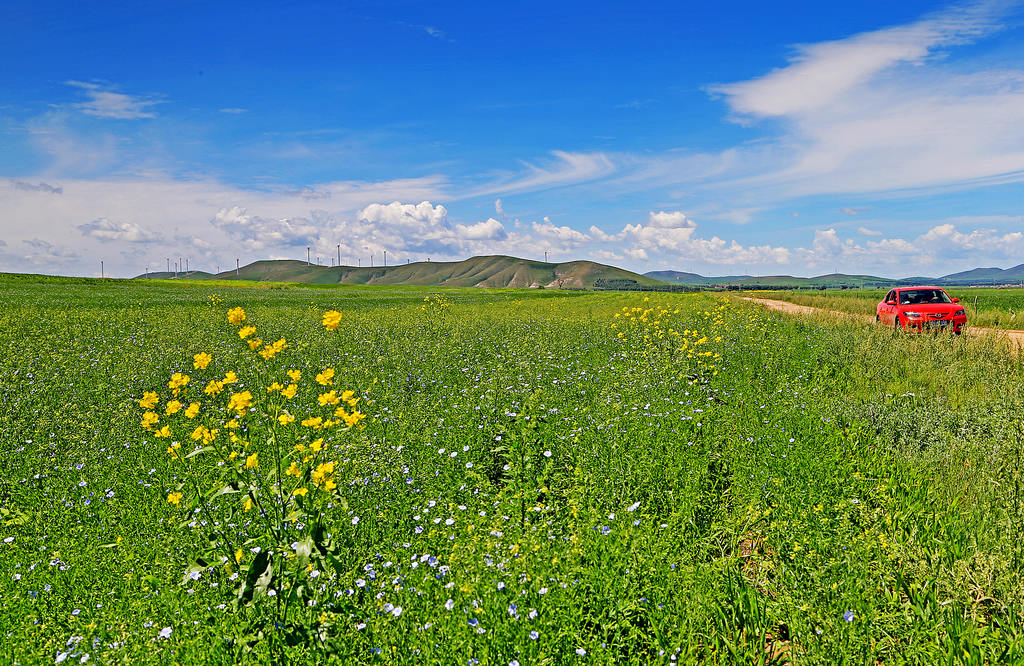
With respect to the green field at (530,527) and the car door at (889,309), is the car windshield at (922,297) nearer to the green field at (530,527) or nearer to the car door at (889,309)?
the car door at (889,309)

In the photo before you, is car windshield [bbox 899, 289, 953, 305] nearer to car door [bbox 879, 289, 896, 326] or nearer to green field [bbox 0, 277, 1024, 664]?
car door [bbox 879, 289, 896, 326]

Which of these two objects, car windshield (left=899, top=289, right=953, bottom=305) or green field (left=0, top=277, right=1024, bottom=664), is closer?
green field (left=0, top=277, right=1024, bottom=664)

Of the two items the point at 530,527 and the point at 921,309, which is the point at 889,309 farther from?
the point at 530,527

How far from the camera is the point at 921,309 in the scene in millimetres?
18297

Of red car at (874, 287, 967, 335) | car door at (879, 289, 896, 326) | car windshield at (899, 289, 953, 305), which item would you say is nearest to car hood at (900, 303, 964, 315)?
red car at (874, 287, 967, 335)

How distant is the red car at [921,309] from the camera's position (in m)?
17.8

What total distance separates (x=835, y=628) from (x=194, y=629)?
3.91m

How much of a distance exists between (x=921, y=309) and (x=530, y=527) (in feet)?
63.6

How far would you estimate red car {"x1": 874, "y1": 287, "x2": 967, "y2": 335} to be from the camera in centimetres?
1777

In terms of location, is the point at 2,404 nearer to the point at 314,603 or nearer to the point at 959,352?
the point at 314,603

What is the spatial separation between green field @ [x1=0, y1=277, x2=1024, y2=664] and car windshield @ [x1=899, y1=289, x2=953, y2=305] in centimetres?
1173

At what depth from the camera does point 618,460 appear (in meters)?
5.37

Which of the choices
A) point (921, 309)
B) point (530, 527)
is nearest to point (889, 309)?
point (921, 309)

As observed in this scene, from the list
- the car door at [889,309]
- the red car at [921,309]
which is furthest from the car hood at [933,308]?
the car door at [889,309]
